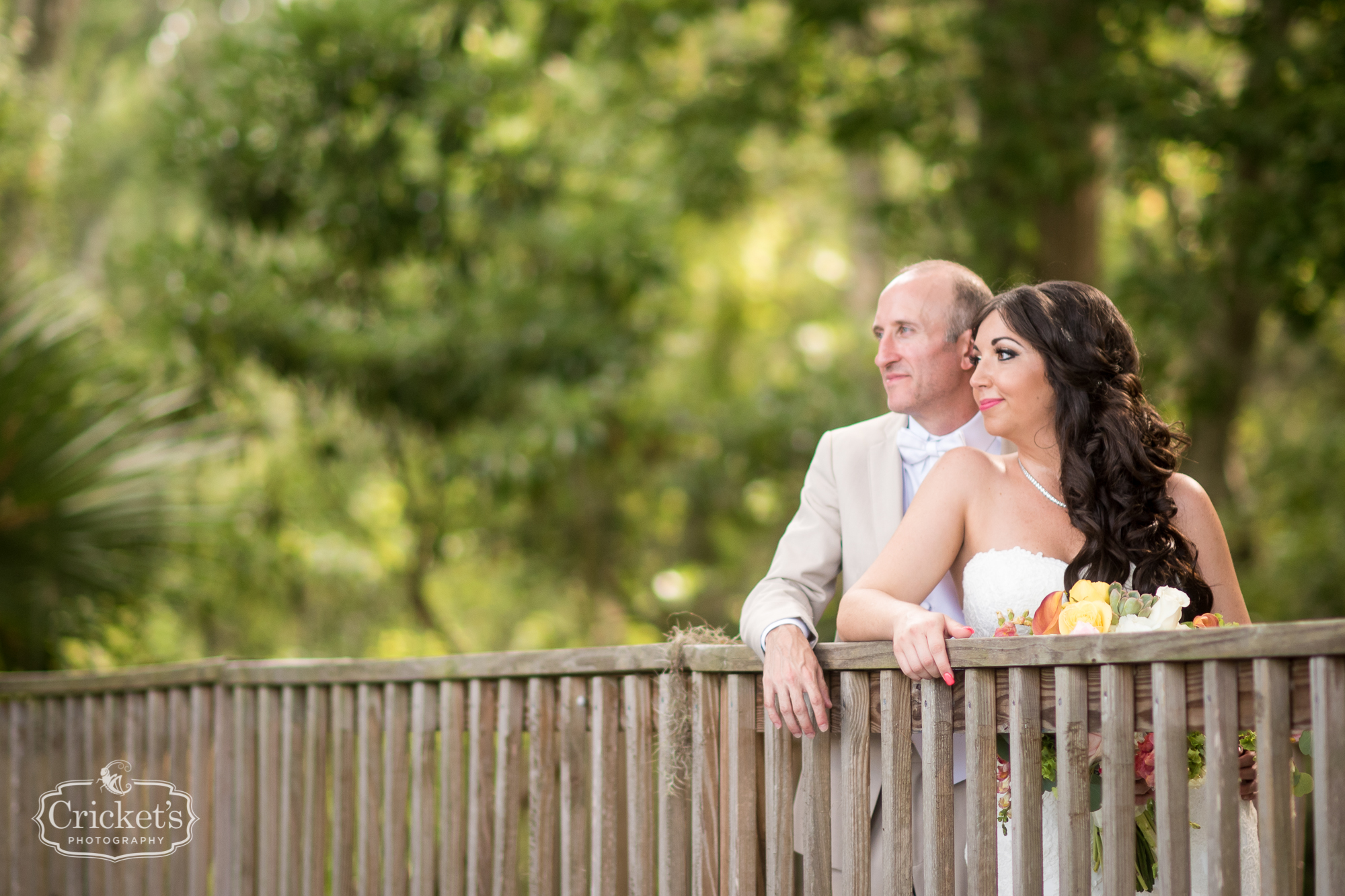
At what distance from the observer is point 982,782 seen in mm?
2096

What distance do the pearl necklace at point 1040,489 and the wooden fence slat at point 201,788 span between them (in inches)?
109

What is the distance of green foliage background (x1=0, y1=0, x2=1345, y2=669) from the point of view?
5770 millimetres

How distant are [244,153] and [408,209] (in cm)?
120

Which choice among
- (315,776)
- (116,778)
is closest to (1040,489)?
(315,776)

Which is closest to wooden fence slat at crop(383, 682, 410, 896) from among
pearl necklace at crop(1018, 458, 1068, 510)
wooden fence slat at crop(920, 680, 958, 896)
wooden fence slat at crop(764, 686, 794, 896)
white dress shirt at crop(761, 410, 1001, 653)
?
wooden fence slat at crop(764, 686, 794, 896)

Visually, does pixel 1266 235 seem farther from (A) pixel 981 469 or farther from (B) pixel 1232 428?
(A) pixel 981 469

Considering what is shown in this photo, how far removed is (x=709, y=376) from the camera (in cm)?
1262

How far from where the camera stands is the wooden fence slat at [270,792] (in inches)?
142

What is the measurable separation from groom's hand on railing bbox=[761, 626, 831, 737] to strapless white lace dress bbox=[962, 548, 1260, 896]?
13.2 inches

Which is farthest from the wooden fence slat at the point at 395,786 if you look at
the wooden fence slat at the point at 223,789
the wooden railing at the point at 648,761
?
the wooden fence slat at the point at 223,789

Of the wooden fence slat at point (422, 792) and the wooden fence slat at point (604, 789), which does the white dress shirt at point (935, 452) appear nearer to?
the wooden fence slat at point (604, 789)

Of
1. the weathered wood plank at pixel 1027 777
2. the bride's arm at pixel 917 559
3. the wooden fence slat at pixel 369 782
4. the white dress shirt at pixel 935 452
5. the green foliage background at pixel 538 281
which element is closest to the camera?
the weathered wood plank at pixel 1027 777

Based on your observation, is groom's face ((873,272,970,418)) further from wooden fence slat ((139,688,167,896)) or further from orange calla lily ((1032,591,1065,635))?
wooden fence slat ((139,688,167,896))

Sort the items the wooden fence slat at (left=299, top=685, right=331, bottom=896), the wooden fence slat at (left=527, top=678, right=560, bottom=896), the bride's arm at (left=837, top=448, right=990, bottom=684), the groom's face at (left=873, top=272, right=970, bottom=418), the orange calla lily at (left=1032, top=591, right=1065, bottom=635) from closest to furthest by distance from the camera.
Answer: the orange calla lily at (left=1032, top=591, right=1065, bottom=635), the bride's arm at (left=837, top=448, right=990, bottom=684), the groom's face at (left=873, top=272, right=970, bottom=418), the wooden fence slat at (left=527, top=678, right=560, bottom=896), the wooden fence slat at (left=299, top=685, right=331, bottom=896)
